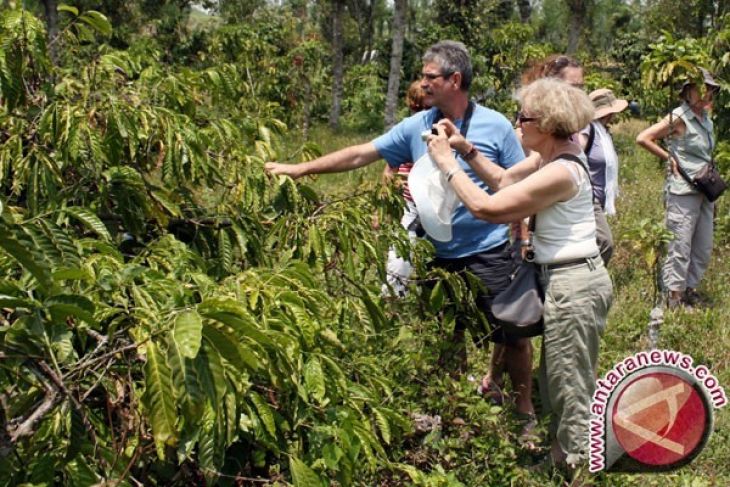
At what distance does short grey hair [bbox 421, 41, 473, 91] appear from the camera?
340cm

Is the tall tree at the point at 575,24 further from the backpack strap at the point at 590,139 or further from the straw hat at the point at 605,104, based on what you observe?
the backpack strap at the point at 590,139

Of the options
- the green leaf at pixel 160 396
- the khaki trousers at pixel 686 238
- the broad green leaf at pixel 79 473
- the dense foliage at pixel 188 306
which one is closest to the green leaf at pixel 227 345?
the dense foliage at pixel 188 306

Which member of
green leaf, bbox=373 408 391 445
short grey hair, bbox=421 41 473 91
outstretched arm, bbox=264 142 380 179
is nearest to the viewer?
green leaf, bbox=373 408 391 445

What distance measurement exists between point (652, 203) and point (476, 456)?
585 cm

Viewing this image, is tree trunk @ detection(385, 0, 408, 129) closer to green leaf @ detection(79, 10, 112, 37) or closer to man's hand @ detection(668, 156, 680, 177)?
man's hand @ detection(668, 156, 680, 177)

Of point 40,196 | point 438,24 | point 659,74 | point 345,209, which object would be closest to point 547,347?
point 345,209

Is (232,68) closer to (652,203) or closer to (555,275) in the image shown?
(555,275)

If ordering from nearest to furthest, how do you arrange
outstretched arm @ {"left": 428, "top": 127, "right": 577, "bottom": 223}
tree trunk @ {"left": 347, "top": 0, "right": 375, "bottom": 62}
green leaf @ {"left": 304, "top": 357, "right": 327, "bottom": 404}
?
green leaf @ {"left": 304, "top": 357, "right": 327, "bottom": 404}
outstretched arm @ {"left": 428, "top": 127, "right": 577, "bottom": 223}
tree trunk @ {"left": 347, "top": 0, "right": 375, "bottom": 62}

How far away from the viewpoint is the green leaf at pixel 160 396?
142 centimetres

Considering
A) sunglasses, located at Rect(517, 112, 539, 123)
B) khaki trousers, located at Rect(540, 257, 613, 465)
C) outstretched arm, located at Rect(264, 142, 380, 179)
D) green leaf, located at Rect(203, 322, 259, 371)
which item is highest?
sunglasses, located at Rect(517, 112, 539, 123)

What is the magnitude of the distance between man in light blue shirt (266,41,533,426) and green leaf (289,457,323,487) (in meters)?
1.54

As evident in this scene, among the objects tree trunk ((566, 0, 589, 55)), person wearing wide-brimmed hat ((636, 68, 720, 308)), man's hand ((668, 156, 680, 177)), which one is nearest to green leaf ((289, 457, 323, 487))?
person wearing wide-brimmed hat ((636, 68, 720, 308))

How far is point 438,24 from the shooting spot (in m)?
18.3

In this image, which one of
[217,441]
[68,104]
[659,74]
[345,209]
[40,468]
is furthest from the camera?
[659,74]
